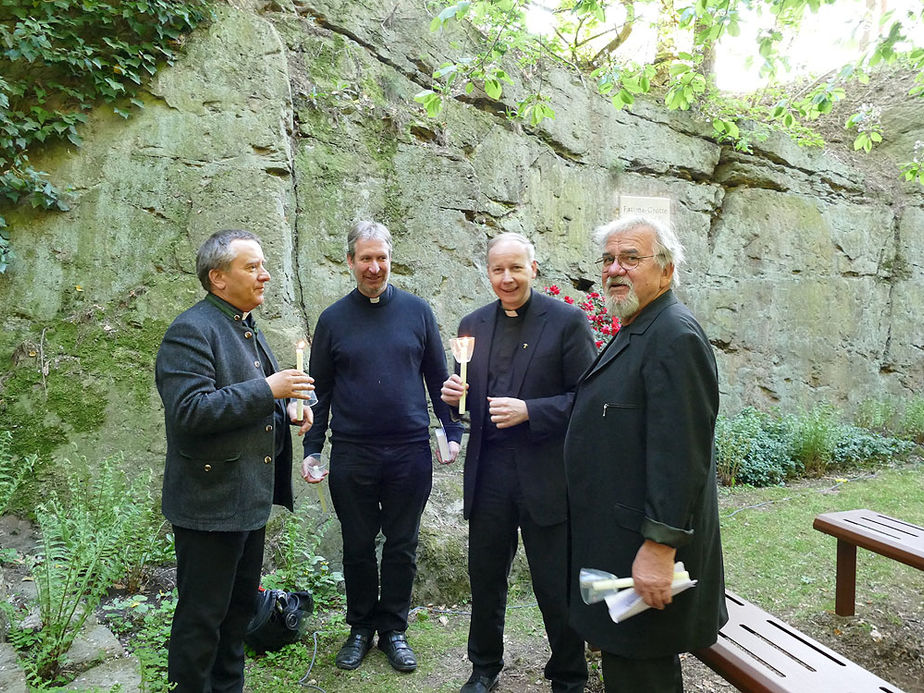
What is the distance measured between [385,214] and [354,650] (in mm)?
3749

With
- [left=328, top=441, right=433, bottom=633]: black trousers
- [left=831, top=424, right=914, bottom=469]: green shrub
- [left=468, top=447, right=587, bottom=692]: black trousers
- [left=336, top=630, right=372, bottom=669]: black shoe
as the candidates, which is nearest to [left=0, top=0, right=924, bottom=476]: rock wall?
[left=831, top=424, right=914, bottom=469]: green shrub

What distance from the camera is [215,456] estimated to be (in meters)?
2.37

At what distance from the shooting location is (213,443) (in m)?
2.37

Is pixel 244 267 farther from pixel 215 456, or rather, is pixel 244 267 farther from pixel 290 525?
pixel 290 525

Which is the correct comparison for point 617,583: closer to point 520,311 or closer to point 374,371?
point 520,311

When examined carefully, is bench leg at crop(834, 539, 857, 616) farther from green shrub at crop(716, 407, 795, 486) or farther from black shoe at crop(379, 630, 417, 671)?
green shrub at crop(716, 407, 795, 486)

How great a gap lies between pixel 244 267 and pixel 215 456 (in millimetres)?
793

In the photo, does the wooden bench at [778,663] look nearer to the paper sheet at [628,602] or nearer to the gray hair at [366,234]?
the paper sheet at [628,602]

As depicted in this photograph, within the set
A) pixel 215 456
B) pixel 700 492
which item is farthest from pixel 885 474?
pixel 215 456

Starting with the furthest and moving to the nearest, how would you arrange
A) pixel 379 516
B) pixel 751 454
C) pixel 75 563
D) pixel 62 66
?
pixel 751 454
pixel 62 66
pixel 379 516
pixel 75 563

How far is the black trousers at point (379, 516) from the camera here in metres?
3.13

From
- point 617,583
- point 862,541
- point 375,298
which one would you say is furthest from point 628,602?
point 862,541

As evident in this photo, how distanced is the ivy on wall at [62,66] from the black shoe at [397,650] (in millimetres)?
3546

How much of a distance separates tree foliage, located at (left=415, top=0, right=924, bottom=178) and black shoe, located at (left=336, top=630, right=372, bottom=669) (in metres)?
3.41
